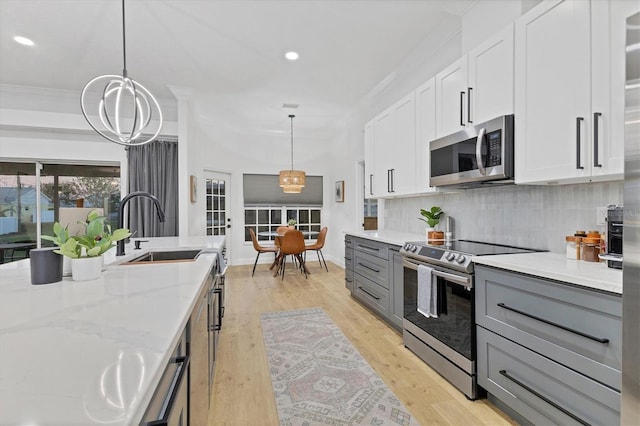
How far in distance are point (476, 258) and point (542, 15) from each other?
1462 millimetres

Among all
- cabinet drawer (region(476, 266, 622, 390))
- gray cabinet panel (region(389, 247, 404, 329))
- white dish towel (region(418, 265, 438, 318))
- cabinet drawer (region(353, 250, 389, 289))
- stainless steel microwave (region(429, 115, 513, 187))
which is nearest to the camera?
cabinet drawer (region(476, 266, 622, 390))

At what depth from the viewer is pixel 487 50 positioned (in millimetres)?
2215

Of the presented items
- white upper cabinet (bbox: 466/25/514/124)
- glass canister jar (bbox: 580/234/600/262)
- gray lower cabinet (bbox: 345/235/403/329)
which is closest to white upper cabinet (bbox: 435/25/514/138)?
white upper cabinet (bbox: 466/25/514/124)

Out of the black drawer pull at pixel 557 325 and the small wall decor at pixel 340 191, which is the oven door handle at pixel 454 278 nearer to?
the black drawer pull at pixel 557 325

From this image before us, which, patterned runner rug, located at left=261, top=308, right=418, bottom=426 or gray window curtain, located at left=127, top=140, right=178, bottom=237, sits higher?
gray window curtain, located at left=127, top=140, right=178, bottom=237

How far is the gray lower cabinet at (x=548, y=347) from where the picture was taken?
1269 millimetres

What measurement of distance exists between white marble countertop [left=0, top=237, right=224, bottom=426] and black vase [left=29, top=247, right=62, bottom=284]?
0.12ft

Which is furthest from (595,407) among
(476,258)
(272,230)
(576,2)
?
(272,230)

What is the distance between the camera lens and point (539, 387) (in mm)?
1541

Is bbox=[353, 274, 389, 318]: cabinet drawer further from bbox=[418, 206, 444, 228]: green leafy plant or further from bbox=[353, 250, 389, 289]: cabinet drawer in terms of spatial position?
bbox=[418, 206, 444, 228]: green leafy plant

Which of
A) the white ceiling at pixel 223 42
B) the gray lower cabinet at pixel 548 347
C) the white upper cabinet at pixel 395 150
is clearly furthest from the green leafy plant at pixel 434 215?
the white ceiling at pixel 223 42

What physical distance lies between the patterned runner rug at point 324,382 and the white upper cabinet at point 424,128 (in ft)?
5.50

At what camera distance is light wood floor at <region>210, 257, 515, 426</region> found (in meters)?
1.83

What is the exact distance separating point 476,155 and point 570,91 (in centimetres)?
63
